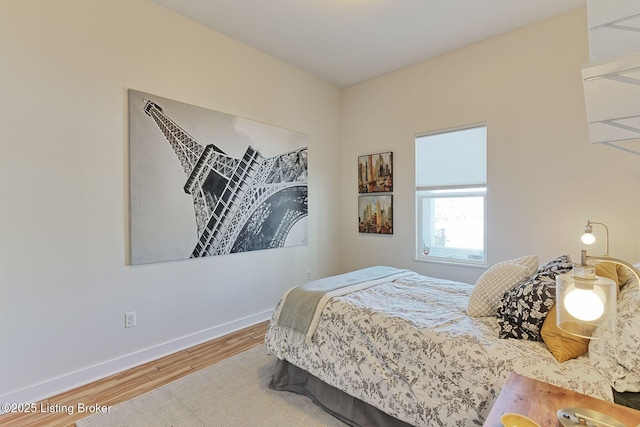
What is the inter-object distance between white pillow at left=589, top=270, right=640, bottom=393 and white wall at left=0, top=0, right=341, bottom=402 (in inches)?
111

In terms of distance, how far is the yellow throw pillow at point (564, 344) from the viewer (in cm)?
131

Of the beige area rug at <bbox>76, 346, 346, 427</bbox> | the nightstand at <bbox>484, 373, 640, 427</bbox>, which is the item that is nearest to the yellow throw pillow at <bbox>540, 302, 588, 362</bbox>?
the nightstand at <bbox>484, 373, 640, 427</bbox>

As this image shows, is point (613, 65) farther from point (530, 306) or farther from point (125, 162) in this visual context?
point (125, 162)

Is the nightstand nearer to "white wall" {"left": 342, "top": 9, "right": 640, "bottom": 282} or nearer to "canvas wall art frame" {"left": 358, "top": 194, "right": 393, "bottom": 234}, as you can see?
"white wall" {"left": 342, "top": 9, "right": 640, "bottom": 282}

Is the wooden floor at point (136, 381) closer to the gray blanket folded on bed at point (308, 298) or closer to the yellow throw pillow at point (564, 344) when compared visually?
the gray blanket folded on bed at point (308, 298)

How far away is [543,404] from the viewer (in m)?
0.98

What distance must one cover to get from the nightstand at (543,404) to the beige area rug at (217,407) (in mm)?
1143

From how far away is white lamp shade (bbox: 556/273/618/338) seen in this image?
800mm

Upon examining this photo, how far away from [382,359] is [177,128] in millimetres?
2443

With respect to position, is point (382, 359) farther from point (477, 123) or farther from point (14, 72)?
point (14, 72)

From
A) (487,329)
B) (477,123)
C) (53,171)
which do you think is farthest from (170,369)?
(477,123)

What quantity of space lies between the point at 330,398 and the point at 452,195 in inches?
97.6

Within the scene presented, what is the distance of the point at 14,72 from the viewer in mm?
1968

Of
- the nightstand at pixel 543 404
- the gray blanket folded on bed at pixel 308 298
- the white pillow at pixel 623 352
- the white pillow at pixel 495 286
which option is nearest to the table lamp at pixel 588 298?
the nightstand at pixel 543 404
